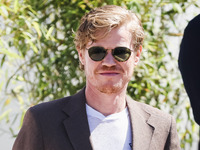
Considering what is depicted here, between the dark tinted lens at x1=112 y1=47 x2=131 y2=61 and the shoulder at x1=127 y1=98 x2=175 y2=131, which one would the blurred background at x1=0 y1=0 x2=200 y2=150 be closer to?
the shoulder at x1=127 y1=98 x2=175 y2=131

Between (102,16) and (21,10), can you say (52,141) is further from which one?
(21,10)

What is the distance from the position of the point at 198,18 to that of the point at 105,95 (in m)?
0.74

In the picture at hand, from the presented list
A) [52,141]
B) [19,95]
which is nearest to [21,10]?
[19,95]

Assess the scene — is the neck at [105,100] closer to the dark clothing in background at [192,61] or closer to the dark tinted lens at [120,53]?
the dark tinted lens at [120,53]

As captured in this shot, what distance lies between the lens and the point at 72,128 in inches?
70.1

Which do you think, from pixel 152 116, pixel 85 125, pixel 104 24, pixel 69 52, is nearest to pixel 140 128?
pixel 152 116

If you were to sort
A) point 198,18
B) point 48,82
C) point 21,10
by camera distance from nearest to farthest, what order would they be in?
point 198,18, point 21,10, point 48,82

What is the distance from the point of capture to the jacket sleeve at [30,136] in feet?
5.67

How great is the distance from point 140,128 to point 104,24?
464 mm

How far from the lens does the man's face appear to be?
1.72m

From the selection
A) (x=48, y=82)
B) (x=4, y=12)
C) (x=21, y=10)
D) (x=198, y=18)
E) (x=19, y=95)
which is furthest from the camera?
(x=19, y=95)

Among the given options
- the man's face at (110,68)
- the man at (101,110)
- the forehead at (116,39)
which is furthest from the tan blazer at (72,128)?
the forehead at (116,39)

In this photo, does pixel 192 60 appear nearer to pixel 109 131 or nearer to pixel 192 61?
pixel 192 61

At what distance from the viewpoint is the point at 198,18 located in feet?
3.67
